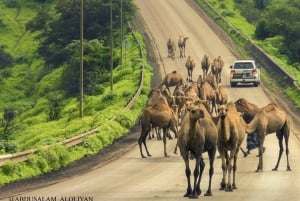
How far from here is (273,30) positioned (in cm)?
8325

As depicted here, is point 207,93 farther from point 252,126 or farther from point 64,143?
point 252,126

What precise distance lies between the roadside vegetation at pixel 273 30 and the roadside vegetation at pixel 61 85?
37.5 feet

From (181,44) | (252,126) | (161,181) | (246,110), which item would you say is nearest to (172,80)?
(246,110)

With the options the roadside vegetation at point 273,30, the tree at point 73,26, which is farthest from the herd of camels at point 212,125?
the tree at point 73,26

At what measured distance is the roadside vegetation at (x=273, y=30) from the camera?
6857 centimetres

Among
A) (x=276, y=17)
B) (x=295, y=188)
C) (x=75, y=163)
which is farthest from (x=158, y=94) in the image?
(x=276, y=17)

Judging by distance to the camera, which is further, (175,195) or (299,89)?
(299,89)

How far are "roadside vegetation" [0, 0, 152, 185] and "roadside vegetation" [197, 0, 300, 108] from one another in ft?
37.5

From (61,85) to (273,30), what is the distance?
1036 inches

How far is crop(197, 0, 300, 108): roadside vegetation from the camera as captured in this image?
225 ft

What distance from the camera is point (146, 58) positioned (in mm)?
73125

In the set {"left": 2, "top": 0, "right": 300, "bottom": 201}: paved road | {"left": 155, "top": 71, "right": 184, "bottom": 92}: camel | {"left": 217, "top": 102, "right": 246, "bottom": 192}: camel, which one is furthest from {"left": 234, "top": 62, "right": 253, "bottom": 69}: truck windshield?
{"left": 217, "top": 102, "right": 246, "bottom": 192}: camel

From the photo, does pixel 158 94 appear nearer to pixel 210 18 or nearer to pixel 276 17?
pixel 276 17

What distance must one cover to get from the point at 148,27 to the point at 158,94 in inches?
2133
